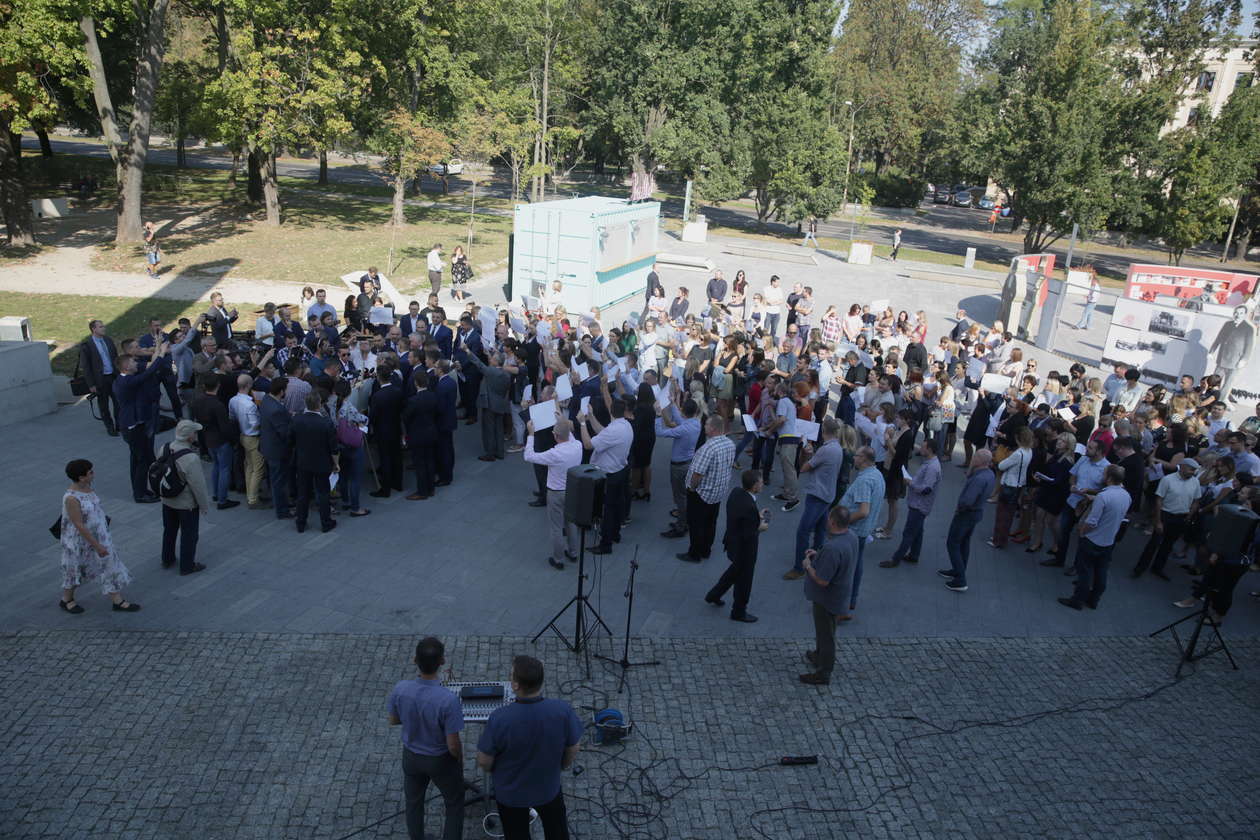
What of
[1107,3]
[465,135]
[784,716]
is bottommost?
[784,716]

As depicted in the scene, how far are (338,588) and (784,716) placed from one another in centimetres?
446

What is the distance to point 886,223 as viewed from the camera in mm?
49281

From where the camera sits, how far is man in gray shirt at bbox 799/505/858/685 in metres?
6.94

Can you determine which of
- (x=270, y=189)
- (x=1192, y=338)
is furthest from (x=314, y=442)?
(x=270, y=189)

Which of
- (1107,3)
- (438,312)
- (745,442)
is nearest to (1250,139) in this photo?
(1107,3)

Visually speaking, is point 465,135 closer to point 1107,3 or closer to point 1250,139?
point 1250,139

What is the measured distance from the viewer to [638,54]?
3719 centimetres

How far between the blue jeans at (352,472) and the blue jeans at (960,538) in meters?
6.68

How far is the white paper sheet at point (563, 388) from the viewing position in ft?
35.5

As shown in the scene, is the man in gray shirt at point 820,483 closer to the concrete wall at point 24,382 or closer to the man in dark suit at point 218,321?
the man in dark suit at point 218,321

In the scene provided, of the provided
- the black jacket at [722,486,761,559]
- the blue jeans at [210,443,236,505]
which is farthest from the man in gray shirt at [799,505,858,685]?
the blue jeans at [210,443,236,505]

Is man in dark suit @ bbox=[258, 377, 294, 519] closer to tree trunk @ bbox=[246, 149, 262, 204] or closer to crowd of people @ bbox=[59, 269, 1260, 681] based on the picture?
crowd of people @ bbox=[59, 269, 1260, 681]

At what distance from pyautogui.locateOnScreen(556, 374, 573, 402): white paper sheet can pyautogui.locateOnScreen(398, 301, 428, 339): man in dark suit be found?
3271 mm

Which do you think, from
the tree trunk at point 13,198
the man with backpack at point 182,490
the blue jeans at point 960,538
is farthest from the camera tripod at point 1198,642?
the tree trunk at point 13,198
